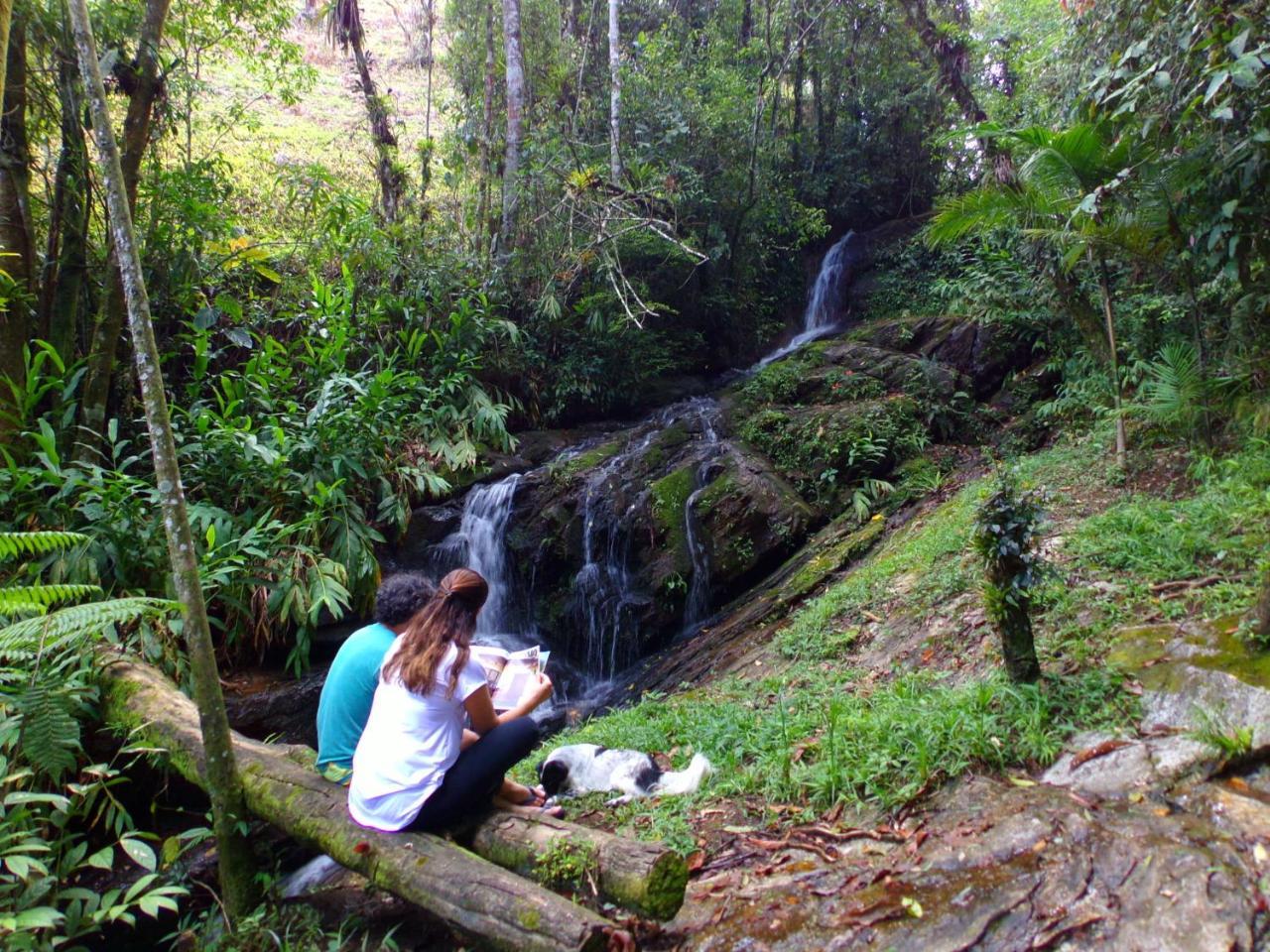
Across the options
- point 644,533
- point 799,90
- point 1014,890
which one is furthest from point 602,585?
point 799,90

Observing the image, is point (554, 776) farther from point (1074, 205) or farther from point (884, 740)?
point (1074, 205)

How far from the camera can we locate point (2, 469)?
5.80 metres

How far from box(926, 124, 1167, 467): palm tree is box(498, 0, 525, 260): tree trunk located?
6713 mm

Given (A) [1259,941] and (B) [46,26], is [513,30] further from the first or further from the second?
(A) [1259,941]

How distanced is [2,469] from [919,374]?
9.69 meters

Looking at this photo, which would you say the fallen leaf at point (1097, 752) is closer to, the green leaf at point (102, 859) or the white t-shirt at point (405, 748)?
the white t-shirt at point (405, 748)

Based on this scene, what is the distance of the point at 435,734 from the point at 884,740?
2086 millimetres

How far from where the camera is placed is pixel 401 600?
3414 millimetres

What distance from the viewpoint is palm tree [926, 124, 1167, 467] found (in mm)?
5453

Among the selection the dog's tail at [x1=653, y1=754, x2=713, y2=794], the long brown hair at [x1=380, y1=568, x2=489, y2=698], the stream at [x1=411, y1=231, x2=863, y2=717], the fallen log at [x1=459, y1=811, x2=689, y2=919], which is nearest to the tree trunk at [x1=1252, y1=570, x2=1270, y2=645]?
the dog's tail at [x1=653, y1=754, x2=713, y2=794]

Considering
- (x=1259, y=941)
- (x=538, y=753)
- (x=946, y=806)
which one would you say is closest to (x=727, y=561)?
(x=538, y=753)

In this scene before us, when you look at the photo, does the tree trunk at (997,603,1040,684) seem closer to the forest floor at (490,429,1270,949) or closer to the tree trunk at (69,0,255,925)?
the forest floor at (490,429,1270,949)

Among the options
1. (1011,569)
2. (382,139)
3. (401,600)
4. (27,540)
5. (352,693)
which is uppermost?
(382,139)

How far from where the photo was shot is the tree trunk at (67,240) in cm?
676
